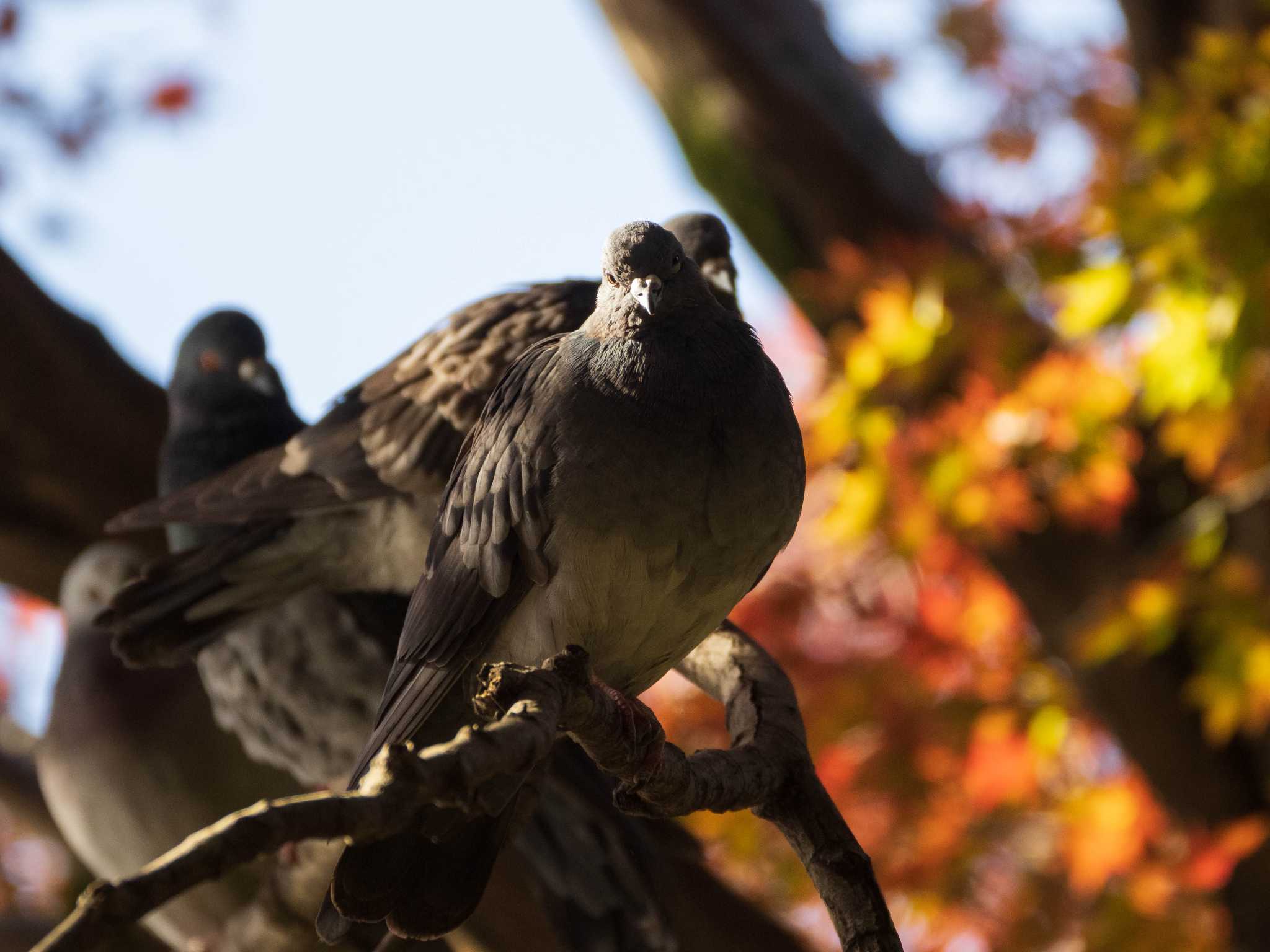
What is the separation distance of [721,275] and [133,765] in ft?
8.80

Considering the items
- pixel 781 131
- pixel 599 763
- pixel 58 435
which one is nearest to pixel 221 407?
pixel 58 435

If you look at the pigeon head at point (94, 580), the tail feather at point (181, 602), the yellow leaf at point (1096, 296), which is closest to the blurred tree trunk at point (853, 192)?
the yellow leaf at point (1096, 296)

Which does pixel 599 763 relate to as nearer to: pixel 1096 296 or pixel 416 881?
pixel 416 881

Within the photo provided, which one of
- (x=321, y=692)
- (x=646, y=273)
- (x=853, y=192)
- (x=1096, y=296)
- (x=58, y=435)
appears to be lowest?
(x=1096, y=296)

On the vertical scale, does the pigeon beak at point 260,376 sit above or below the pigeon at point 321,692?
above

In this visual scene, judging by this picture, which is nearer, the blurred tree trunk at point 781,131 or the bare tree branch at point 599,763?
the bare tree branch at point 599,763

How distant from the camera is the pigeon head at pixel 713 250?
3180mm

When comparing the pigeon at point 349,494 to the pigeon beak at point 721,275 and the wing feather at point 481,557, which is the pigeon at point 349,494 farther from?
the wing feather at point 481,557

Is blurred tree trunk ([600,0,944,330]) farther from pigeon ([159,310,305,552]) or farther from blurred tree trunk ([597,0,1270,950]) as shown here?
pigeon ([159,310,305,552])

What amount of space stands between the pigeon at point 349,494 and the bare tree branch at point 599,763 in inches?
31.7

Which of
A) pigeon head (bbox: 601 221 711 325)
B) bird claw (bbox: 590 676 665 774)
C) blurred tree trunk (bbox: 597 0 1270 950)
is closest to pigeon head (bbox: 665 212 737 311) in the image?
pigeon head (bbox: 601 221 711 325)

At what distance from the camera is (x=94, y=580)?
4.53 meters

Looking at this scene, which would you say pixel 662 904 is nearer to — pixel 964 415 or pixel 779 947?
pixel 779 947

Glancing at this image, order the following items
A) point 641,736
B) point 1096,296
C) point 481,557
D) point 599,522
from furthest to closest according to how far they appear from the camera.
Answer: point 1096,296 < point 481,557 < point 599,522 < point 641,736
